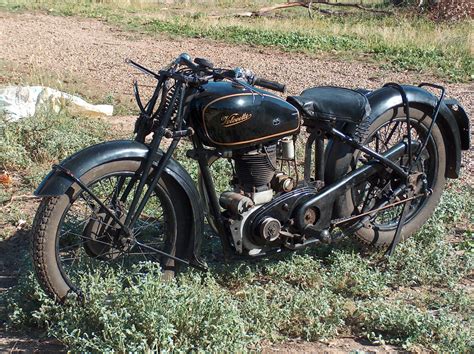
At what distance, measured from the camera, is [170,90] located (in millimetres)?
3986

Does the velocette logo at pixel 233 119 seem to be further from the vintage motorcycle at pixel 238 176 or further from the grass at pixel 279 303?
the grass at pixel 279 303

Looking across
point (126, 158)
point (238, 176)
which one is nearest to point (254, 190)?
point (238, 176)

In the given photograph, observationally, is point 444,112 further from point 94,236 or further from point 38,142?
point 38,142

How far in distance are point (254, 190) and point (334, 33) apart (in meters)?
11.3

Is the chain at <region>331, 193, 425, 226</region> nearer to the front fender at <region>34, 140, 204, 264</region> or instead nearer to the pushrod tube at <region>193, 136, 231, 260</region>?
the pushrod tube at <region>193, 136, 231, 260</region>

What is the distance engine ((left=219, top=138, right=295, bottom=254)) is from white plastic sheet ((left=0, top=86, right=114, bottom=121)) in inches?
146

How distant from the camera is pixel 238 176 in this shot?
436cm

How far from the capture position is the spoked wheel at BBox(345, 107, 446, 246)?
4.81 metres

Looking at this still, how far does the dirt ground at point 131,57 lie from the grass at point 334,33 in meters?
0.49

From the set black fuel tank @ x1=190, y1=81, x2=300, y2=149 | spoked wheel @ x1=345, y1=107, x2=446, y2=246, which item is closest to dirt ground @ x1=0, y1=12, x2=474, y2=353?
spoked wheel @ x1=345, y1=107, x2=446, y2=246

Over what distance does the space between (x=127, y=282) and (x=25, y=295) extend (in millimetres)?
577

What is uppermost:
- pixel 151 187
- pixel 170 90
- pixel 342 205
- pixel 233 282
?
pixel 170 90

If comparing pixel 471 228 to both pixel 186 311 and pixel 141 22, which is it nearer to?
pixel 186 311

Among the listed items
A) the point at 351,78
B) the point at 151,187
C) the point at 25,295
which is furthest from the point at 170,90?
the point at 351,78
